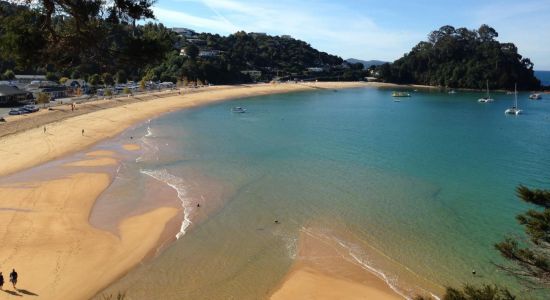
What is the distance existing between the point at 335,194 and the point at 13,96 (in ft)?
172

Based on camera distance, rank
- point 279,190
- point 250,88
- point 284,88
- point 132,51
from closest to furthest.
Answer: point 132,51 → point 279,190 → point 250,88 → point 284,88

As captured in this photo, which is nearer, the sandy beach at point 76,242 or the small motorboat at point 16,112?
the sandy beach at point 76,242

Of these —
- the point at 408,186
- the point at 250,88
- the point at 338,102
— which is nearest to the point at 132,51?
the point at 408,186

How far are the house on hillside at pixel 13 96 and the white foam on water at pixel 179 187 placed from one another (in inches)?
1512

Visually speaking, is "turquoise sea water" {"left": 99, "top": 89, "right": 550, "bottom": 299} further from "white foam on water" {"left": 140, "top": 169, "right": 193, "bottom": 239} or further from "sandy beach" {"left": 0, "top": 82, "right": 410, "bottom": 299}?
"sandy beach" {"left": 0, "top": 82, "right": 410, "bottom": 299}

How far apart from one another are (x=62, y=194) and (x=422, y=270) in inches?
799

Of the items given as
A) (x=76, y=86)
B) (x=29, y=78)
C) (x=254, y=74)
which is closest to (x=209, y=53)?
(x=254, y=74)

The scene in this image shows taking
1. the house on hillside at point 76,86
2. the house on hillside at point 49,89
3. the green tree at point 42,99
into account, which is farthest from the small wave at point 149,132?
the house on hillside at point 76,86

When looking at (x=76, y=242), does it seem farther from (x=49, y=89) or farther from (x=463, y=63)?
(x=463, y=63)

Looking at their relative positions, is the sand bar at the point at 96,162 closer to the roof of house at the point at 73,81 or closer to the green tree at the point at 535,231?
the green tree at the point at 535,231

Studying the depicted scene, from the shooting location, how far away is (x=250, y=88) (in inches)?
4348

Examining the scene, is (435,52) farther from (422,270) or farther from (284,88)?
(422,270)

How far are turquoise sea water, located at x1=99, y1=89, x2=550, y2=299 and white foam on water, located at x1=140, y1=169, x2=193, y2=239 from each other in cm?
13

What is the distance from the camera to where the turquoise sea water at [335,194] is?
18.2 m
